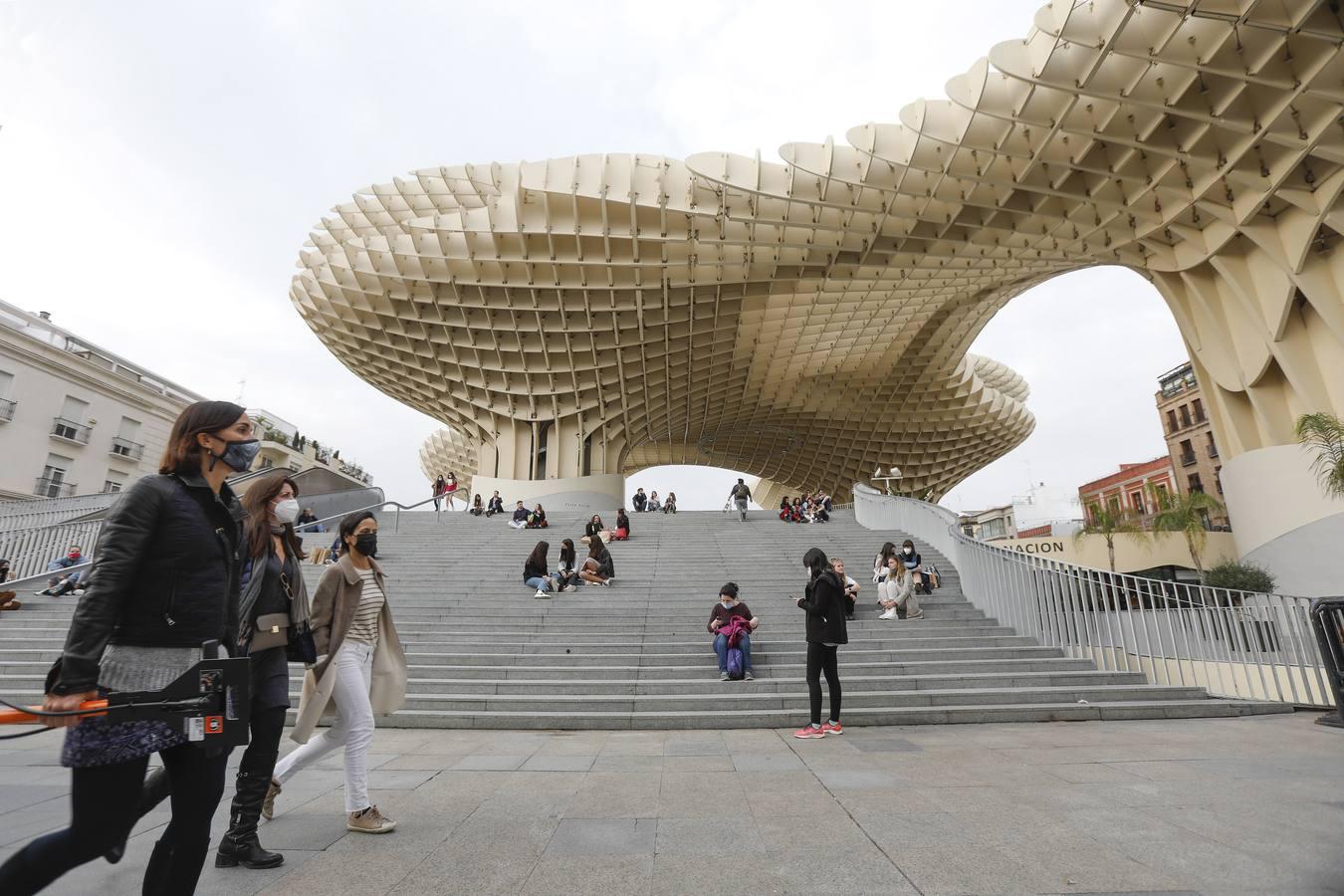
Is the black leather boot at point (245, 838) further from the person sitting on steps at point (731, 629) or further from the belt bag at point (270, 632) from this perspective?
the person sitting on steps at point (731, 629)

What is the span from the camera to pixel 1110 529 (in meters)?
25.9

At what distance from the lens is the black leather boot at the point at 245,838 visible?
105 inches

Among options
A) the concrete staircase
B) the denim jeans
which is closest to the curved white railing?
the concrete staircase

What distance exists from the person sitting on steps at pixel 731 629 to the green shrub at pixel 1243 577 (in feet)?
50.9

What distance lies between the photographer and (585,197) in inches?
794

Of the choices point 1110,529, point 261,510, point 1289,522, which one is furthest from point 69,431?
point 1110,529

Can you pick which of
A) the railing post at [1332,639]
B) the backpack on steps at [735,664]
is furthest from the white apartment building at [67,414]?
the railing post at [1332,639]

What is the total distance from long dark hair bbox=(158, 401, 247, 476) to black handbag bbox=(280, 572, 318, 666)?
3.96 feet

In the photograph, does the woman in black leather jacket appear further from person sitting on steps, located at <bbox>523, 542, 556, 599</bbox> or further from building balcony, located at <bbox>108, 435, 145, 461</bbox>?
building balcony, located at <bbox>108, 435, 145, 461</bbox>

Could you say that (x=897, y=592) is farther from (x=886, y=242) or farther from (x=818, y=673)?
(x=886, y=242)

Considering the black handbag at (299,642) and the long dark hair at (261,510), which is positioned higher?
the long dark hair at (261,510)

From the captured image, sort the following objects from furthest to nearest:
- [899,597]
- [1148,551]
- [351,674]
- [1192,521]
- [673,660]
Answer: 1. [1148,551]
2. [1192,521]
3. [899,597]
4. [673,660]
5. [351,674]

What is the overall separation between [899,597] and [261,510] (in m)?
7.96

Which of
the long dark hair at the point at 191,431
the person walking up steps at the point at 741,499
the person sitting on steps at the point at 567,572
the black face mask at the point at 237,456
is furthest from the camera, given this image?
the person walking up steps at the point at 741,499
